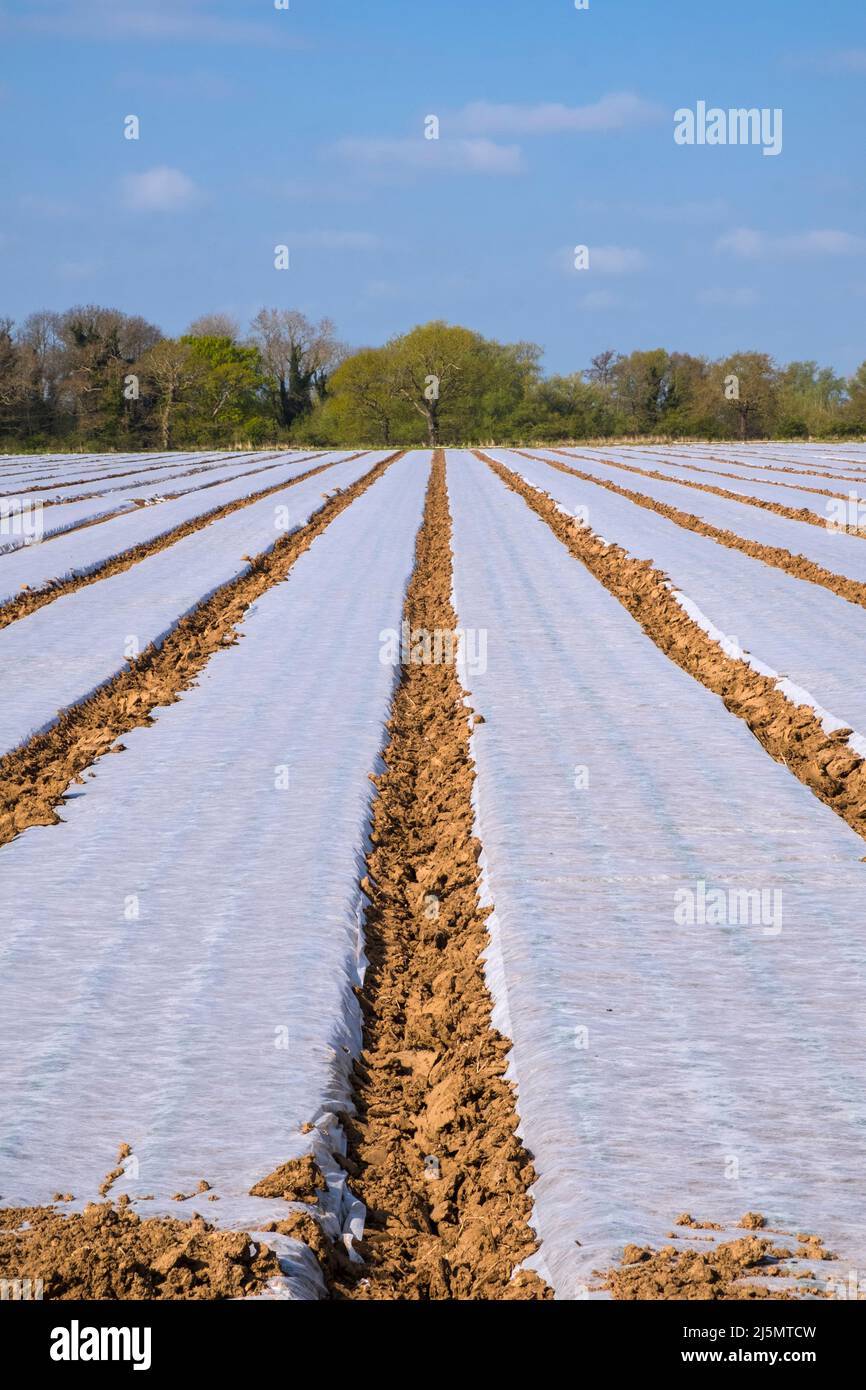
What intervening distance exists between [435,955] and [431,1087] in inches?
31.8

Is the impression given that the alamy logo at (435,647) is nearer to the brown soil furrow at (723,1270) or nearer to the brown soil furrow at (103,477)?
the brown soil furrow at (723,1270)

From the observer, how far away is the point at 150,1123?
2.91m

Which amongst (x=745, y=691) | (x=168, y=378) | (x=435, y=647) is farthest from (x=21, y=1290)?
(x=168, y=378)

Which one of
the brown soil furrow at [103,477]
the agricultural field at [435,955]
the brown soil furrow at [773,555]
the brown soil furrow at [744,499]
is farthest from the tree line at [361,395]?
the agricultural field at [435,955]

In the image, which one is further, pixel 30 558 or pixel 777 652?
pixel 30 558

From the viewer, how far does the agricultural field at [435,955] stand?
258 cm

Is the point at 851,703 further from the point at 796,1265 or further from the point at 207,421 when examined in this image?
the point at 207,421

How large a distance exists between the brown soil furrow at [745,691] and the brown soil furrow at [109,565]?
4.50 metres

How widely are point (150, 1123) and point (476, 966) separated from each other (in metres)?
1.27

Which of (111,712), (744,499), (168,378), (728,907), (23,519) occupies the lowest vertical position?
(728,907)

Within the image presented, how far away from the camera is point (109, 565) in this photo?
12078mm

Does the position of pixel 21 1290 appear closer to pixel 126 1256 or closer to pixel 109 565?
pixel 126 1256

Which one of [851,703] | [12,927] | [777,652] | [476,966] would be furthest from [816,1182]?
[777,652]
